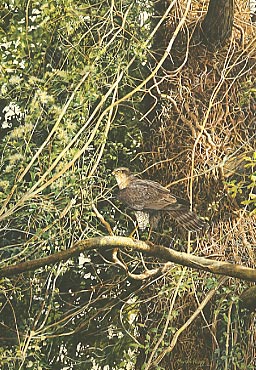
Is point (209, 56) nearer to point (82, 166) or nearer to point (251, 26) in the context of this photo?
point (251, 26)

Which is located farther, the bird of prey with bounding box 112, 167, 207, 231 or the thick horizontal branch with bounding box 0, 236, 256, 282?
the bird of prey with bounding box 112, 167, 207, 231

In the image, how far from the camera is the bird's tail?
2.84m

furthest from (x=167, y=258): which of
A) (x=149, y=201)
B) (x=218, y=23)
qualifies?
(x=218, y=23)

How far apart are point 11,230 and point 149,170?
0.51 m

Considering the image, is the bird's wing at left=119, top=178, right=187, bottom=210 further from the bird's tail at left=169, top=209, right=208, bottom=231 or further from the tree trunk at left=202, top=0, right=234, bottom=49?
the tree trunk at left=202, top=0, right=234, bottom=49

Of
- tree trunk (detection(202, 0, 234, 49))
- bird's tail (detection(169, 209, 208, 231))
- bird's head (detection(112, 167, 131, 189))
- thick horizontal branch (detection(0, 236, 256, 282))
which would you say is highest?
tree trunk (detection(202, 0, 234, 49))

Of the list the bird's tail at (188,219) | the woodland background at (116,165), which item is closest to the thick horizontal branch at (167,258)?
the woodland background at (116,165)

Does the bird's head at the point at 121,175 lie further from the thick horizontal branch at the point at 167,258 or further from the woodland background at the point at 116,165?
the thick horizontal branch at the point at 167,258

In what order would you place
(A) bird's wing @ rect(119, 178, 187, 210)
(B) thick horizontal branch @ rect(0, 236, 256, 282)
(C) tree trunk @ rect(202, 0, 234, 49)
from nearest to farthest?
(B) thick horizontal branch @ rect(0, 236, 256, 282) → (A) bird's wing @ rect(119, 178, 187, 210) → (C) tree trunk @ rect(202, 0, 234, 49)

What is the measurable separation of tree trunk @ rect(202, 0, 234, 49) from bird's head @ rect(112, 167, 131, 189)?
20.1 inches

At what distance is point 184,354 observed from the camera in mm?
2846

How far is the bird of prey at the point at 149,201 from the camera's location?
109 inches

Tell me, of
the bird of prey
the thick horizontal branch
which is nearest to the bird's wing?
the bird of prey

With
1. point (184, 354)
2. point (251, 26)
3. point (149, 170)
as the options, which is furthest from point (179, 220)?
point (251, 26)
